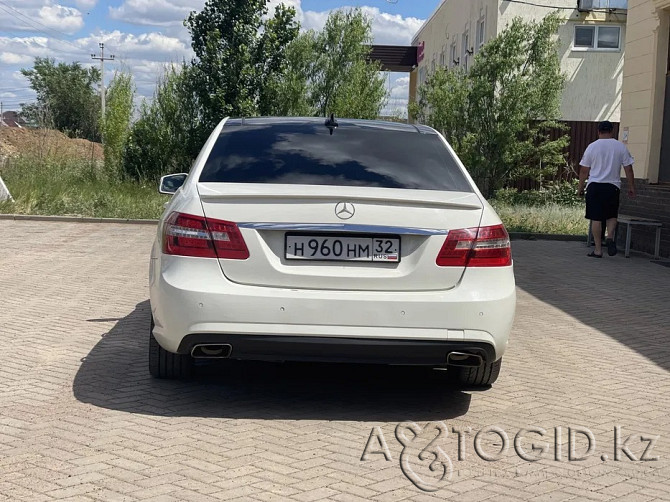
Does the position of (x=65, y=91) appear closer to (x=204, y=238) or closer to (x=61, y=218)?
(x=61, y=218)

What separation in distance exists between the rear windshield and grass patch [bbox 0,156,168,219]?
46.0ft

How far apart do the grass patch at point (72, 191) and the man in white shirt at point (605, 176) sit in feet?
29.2

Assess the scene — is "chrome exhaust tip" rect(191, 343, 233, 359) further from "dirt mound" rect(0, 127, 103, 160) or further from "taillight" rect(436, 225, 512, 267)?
"dirt mound" rect(0, 127, 103, 160)

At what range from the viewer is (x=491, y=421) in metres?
5.36

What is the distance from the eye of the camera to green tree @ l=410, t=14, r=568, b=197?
2334 centimetres

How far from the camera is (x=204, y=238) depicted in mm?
5051

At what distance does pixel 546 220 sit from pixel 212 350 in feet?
48.7

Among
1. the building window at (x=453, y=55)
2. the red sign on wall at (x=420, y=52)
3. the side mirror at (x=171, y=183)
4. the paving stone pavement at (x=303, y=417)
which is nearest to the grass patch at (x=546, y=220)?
the paving stone pavement at (x=303, y=417)

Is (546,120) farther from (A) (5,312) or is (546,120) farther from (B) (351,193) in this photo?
(B) (351,193)

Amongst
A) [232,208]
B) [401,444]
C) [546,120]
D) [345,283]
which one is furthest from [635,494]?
[546,120]

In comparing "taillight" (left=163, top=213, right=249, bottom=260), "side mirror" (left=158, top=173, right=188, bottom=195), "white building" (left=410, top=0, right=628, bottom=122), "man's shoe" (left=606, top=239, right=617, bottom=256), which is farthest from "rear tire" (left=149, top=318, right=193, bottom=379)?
"white building" (left=410, top=0, right=628, bottom=122)

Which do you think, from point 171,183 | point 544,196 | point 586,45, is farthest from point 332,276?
point 586,45

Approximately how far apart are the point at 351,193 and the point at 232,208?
2.02ft
